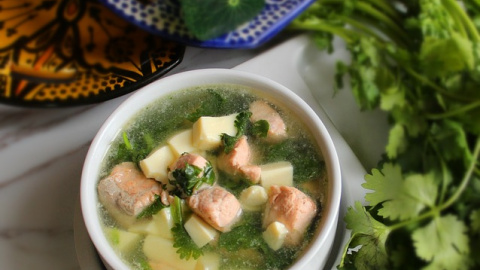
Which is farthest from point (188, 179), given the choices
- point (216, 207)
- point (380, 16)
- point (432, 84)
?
point (380, 16)

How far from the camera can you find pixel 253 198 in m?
0.88

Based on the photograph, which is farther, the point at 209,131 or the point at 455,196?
the point at 209,131

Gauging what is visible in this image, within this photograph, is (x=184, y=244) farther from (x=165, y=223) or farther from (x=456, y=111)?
(x=456, y=111)

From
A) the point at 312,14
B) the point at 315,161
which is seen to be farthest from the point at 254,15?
the point at 315,161

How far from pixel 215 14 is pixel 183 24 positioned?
64mm

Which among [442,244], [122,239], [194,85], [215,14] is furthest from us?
[215,14]

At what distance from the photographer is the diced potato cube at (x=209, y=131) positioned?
0.91 meters

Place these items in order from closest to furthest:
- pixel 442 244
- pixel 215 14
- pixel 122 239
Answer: pixel 442 244 → pixel 122 239 → pixel 215 14

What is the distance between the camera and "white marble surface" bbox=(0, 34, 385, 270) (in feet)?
3.35

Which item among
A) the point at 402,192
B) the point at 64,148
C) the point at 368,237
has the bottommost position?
the point at 64,148

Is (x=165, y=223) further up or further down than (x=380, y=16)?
further down

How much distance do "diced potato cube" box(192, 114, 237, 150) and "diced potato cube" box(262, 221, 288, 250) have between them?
166 millimetres

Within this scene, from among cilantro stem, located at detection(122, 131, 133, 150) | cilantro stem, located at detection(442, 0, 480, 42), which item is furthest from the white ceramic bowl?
cilantro stem, located at detection(442, 0, 480, 42)

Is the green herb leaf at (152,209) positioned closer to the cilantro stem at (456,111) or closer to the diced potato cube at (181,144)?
the diced potato cube at (181,144)
